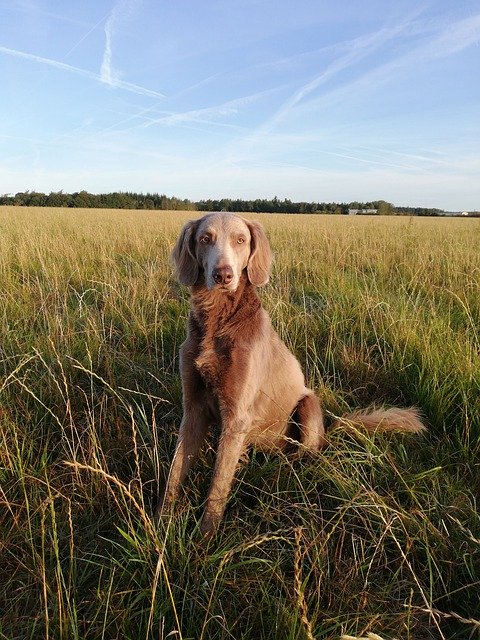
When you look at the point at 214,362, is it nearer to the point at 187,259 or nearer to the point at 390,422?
the point at 187,259

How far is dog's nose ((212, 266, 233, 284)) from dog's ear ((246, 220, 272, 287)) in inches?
12.4

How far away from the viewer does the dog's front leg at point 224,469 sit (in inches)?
78.9

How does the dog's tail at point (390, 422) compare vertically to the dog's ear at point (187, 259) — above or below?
below

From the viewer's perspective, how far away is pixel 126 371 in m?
3.24

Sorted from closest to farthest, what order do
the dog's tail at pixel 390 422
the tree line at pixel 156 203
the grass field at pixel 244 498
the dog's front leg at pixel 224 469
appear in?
the grass field at pixel 244 498
the dog's front leg at pixel 224 469
the dog's tail at pixel 390 422
the tree line at pixel 156 203

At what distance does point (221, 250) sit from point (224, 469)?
1.09 metres

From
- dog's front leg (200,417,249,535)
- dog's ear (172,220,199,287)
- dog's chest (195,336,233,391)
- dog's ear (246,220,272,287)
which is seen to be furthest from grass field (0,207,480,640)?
dog's ear (246,220,272,287)

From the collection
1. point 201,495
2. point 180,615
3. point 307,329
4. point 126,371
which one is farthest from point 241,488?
point 307,329

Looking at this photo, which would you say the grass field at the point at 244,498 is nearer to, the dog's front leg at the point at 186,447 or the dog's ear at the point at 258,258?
the dog's front leg at the point at 186,447

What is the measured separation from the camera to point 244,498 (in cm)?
221

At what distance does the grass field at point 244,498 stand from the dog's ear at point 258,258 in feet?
2.72

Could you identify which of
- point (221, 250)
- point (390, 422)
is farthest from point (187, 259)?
point (390, 422)

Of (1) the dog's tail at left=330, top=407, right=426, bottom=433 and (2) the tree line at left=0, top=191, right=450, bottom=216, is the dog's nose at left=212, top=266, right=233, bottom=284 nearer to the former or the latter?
(1) the dog's tail at left=330, top=407, right=426, bottom=433

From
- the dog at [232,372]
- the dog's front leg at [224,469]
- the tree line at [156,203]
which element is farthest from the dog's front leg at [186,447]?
the tree line at [156,203]
